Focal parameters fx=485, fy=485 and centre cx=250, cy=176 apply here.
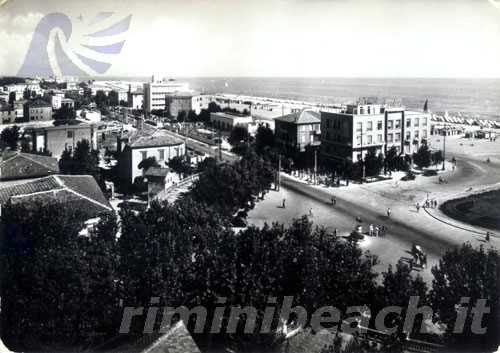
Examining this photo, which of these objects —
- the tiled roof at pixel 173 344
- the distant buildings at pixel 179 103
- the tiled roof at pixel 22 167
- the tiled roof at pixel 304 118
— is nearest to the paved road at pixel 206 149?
the tiled roof at pixel 304 118

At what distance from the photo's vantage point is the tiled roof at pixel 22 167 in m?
22.8

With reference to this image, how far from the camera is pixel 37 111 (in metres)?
47.4

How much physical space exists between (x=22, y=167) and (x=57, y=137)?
1340cm

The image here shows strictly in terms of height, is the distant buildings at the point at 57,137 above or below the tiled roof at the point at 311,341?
above

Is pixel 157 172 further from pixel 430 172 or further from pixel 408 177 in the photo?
pixel 430 172

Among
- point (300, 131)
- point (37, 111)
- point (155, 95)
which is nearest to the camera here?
point (300, 131)

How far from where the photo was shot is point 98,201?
19.5 meters

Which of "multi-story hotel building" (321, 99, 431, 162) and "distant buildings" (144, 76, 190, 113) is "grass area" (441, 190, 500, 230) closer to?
"multi-story hotel building" (321, 99, 431, 162)

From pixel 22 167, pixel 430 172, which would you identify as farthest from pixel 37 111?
pixel 430 172

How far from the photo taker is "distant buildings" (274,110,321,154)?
142 feet

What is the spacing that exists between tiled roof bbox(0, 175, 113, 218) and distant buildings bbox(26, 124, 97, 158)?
16.2 meters

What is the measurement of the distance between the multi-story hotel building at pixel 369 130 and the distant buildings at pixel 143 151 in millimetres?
12474

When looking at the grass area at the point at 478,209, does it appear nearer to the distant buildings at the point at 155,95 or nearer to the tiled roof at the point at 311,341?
the tiled roof at the point at 311,341

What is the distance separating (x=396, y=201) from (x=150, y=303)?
69.9 ft
